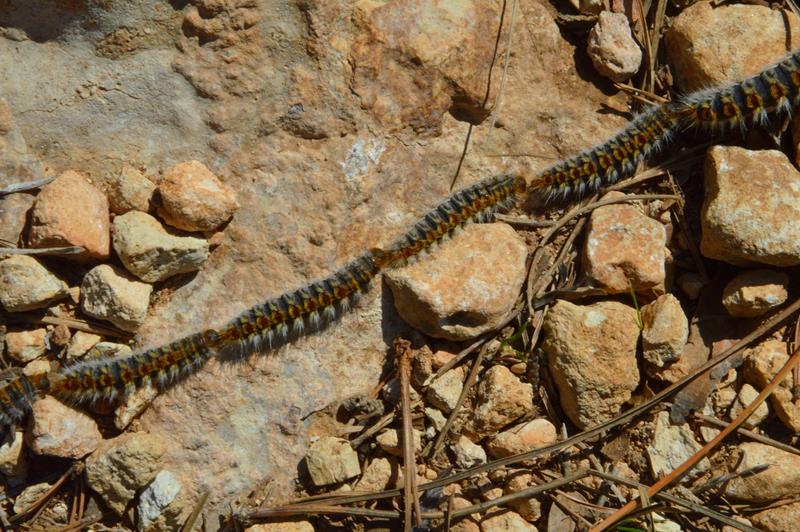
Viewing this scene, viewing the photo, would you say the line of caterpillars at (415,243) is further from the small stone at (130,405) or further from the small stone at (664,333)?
the small stone at (664,333)

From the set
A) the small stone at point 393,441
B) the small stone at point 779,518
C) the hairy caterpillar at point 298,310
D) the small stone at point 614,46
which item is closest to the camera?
the small stone at point 779,518

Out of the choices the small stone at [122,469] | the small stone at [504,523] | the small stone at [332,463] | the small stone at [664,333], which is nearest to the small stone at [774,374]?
the small stone at [664,333]

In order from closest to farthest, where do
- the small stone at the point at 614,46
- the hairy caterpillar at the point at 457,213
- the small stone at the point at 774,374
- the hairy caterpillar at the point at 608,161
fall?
the small stone at the point at 774,374 < the hairy caterpillar at the point at 457,213 < the hairy caterpillar at the point at 608,161 < the small stone at the point at 614,46

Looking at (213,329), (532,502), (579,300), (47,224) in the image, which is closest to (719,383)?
(579,300)

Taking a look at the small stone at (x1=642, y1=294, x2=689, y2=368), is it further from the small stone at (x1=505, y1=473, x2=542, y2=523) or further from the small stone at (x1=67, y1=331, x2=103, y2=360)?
the small stone at (x1=67, y1=331, x2=103, y2=360)

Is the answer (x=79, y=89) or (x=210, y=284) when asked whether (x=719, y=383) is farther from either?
(x=79, y=89)

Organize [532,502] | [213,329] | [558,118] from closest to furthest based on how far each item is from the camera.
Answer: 1. [532,502]
2. [213,329]
3. [558,118]

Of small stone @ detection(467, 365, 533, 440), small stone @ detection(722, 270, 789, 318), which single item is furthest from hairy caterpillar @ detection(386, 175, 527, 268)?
small stone @ detection(722, 270, 789, 318)
